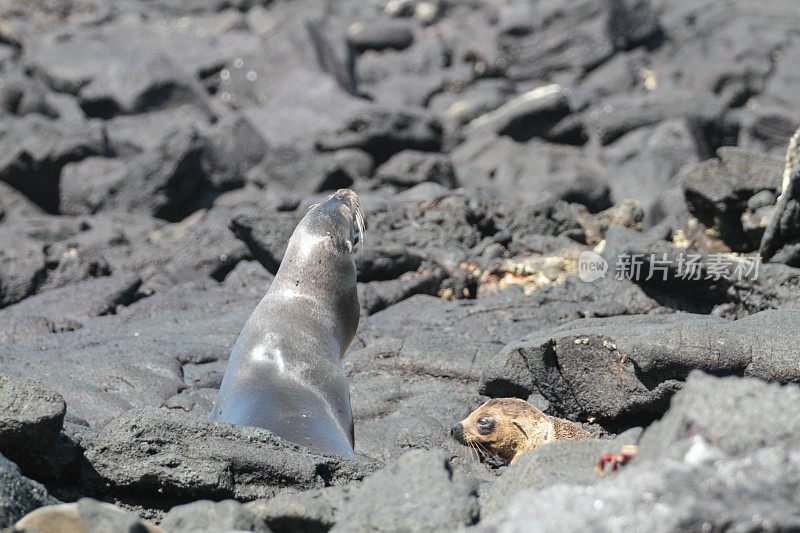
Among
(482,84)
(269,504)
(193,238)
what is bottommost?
(482,84)

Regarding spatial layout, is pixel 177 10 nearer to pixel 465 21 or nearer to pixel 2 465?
pixel 465 21

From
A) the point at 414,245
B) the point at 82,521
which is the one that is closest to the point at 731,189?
the point at 414,245

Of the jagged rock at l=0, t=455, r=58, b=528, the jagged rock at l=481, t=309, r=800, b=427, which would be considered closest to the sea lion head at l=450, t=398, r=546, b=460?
the jagged rock at l=481, t=309, r=800, b=427

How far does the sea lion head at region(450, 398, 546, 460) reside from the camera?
5.25m

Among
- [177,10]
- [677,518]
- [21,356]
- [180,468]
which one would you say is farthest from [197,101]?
[677,518]

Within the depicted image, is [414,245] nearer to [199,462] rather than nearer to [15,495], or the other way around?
[199,462]

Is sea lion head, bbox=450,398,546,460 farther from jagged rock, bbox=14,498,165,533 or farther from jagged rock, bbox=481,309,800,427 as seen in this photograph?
jagged rock, bbox=14,498,165,533

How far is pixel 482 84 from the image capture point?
2283 cm

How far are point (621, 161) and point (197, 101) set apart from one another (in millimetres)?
10011

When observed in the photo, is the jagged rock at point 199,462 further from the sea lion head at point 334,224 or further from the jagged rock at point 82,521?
the sea lion head at point 334,224

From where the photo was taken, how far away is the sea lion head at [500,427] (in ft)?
17.2

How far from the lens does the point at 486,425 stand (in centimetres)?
532

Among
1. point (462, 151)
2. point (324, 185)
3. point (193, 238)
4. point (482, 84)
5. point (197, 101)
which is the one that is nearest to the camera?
point (193, 238)

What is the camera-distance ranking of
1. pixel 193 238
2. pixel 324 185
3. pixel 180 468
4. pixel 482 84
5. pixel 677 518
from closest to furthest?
pixel 677 518 < pixel 180 468 < pixel 193 238 < pixel 324 185 < pixel 482 84
